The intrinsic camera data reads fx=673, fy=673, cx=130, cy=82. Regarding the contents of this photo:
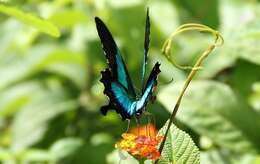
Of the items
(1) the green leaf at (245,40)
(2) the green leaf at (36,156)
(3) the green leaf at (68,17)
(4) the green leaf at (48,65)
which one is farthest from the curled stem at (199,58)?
(4) the green leaf at (48,65)

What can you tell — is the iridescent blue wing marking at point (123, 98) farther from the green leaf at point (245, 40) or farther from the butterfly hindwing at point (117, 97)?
the green leaf at point (245, 40)

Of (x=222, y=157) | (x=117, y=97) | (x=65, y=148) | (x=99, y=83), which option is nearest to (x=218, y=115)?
(x=222, y=157)

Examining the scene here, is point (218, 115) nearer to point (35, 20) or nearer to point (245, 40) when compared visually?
point (245, 40)

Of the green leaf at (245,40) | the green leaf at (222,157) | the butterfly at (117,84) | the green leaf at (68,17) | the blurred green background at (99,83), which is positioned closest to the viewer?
the butterfly at (117,84)

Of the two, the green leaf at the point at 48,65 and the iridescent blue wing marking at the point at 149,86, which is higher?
the green leaf at the point at 48,65

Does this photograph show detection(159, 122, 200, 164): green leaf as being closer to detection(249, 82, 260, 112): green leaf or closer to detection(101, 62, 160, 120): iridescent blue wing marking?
detection(101, 62, 160, 120): iridescent blue wing marking

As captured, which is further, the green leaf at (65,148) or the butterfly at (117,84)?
the green leaf at (65,148)

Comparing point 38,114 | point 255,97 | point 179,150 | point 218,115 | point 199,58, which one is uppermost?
point 38,114
